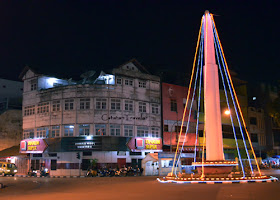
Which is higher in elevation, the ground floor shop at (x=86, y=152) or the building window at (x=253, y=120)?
the building window at (x=253, y=120)

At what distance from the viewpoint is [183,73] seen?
182ft

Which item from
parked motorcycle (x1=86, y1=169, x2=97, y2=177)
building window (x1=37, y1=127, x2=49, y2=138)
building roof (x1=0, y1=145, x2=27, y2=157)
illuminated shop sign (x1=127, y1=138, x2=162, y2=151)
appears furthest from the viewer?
building roof (x1=0, y1=145, x2=27, y2=157)

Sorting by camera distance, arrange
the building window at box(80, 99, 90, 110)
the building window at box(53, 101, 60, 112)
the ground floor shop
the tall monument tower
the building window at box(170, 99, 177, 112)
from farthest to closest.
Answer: the building window at box(170, 99, 177, 112), the building window at box(53, 101, 60, 112), the building window at box(80, 99, 90, 110), the ground floor shop, the tall monument tower

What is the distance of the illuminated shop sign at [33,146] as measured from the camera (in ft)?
149

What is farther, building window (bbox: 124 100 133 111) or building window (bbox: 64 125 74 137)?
building window (bbox: 124 100 133 111)

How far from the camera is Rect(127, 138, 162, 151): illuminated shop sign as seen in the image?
44469 millimetres

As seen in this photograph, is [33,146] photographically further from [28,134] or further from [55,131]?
[55,131]

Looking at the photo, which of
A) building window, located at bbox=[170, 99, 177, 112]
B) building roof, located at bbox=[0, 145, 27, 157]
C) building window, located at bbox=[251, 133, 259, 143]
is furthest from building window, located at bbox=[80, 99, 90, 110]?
building window, located at bbox=[251, 133, 259, 143]

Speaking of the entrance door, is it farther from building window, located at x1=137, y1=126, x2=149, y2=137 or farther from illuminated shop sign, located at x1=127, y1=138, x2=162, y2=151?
building window, located at x1=137, y1=126, x2=149, y2=137

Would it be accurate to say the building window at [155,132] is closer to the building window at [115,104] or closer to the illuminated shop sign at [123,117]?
the illuminated shop sign at [123,117]

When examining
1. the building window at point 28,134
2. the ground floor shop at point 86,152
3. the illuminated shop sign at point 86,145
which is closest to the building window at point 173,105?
the ground floor shop at point 86,152

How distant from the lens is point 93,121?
43.4 metres

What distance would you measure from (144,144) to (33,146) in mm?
15955

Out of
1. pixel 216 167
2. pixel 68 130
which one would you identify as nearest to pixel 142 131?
pixel 68 130
